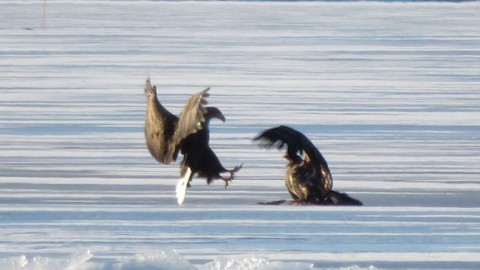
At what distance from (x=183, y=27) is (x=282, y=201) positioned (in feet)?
67.7

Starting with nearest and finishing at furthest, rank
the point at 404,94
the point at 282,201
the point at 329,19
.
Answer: the point at 282,201 → the point at 404,94 → the point at 329,19

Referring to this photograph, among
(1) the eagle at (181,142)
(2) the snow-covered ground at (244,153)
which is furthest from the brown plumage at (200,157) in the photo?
(2) the snow-covered ground at (244,153)

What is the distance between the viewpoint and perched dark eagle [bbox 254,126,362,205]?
6266mm

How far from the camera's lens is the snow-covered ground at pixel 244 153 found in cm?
515

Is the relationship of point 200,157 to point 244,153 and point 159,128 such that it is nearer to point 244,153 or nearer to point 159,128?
point 159,128

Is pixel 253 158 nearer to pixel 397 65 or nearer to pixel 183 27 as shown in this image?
pixel 397 65

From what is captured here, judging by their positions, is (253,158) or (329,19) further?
(329,19)

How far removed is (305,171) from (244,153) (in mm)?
2331

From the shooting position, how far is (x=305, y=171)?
6.29m

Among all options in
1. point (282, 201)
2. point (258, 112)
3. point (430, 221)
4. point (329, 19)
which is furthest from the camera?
point (329, 19)

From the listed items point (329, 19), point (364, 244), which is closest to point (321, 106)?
point (364, 244)

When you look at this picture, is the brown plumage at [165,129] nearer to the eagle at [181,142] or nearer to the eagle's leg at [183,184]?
the eagle at [181,142]

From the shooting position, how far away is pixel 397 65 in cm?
1712

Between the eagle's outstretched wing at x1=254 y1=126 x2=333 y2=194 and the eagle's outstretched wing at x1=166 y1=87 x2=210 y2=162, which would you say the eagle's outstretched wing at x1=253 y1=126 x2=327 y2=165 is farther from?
the eagle's outstretched wing at x1=166 y1=87 x2=210 y2=162
